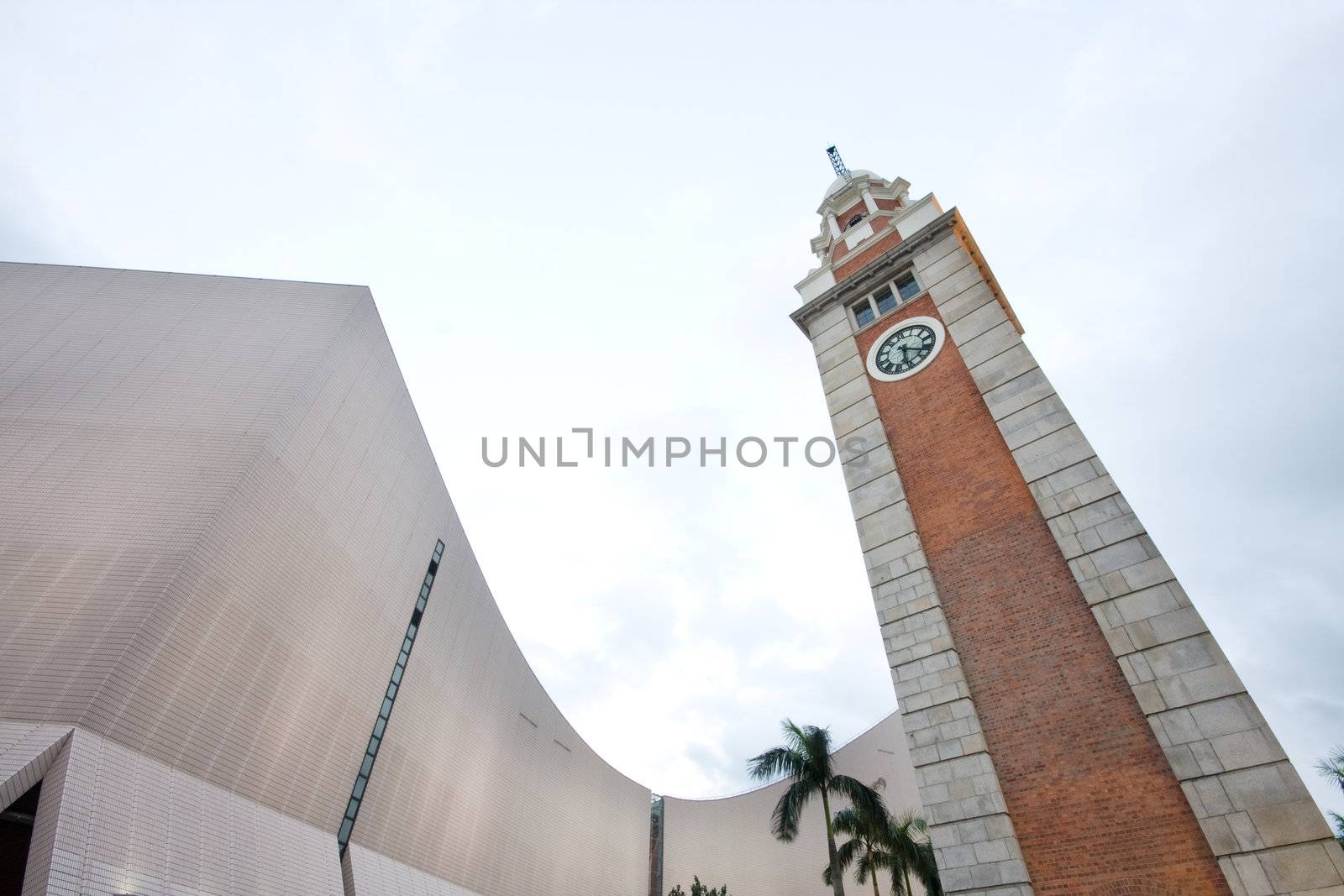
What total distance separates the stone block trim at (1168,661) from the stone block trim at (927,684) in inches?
94.4

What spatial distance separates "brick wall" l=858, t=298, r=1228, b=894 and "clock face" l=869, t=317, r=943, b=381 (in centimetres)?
149

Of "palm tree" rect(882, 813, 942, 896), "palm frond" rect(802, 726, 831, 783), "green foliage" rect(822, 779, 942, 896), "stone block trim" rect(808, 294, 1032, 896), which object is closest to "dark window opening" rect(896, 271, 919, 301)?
"stone block trim" rect(808, 294, 1032, 896)

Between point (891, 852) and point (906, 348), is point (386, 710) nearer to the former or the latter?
point (891, 852)

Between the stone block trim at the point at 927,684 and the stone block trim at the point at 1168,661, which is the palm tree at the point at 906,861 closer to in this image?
the stone block trim at the point at 927,684

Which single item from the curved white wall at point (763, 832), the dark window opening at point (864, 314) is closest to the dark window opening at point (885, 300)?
the dark window opening at point (864, 314)

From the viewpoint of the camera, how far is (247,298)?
23.0m

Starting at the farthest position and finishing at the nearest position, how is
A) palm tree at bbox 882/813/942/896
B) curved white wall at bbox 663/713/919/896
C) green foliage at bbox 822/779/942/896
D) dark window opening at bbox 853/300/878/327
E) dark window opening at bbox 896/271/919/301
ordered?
curved white wall at bbox 663/713/919/896 < palm tree at bbox 882/813/942/896 < green foliage at bbox 822/779/942/896 < dark window opening at bbox 853/300/878/327 < dark window opening at bbox 896/271/919/301

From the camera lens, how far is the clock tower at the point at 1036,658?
28.1 feet

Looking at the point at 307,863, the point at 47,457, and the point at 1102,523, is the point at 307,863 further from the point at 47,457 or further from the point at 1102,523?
the point at 1102,523

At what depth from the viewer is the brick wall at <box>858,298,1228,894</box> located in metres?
8.85

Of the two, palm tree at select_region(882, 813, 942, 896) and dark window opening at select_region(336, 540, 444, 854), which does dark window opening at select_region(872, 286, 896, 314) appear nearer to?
palm tree at select_region(882, 813, 942, 896)

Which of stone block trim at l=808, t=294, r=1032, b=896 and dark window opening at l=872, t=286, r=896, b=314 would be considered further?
dark window opening at l=872, t=286, r=896, b=314

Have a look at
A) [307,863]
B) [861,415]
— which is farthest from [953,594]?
[307,863]

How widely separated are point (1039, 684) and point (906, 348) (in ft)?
28.2
